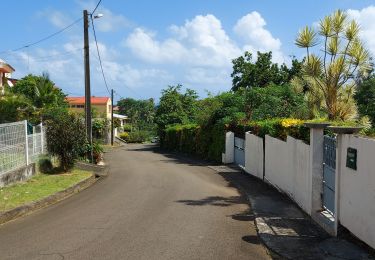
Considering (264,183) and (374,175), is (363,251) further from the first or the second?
(264,183)

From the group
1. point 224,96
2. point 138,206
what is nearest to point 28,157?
point 138,206

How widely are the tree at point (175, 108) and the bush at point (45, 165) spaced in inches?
1358

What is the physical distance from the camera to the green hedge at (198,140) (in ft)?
95.8

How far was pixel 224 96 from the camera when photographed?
3198 centimetres

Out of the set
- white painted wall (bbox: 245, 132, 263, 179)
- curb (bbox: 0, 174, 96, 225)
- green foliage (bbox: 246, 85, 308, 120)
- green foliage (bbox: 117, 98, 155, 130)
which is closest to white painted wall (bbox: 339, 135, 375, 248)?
curb (bbox: 0, 174, 96, 225)

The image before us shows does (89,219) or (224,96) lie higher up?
(224,96)

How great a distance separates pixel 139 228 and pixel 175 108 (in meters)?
46.3

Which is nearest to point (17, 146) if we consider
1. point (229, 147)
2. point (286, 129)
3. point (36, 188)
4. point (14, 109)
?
point (36, 188)

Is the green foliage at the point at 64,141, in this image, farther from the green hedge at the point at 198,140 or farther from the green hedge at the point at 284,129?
the green hedge at the point at 198,140

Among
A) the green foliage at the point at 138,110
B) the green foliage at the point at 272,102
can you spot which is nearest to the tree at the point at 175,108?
the green foliage at the point at 272,102

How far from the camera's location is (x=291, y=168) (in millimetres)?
12531

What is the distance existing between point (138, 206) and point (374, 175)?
21.7ft

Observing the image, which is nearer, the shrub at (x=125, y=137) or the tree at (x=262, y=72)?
the tree at (x=262, y=72)

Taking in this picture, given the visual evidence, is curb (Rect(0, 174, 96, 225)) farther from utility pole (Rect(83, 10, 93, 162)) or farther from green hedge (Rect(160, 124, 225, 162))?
green hedge (Rect(160, 124, 225, 162))
